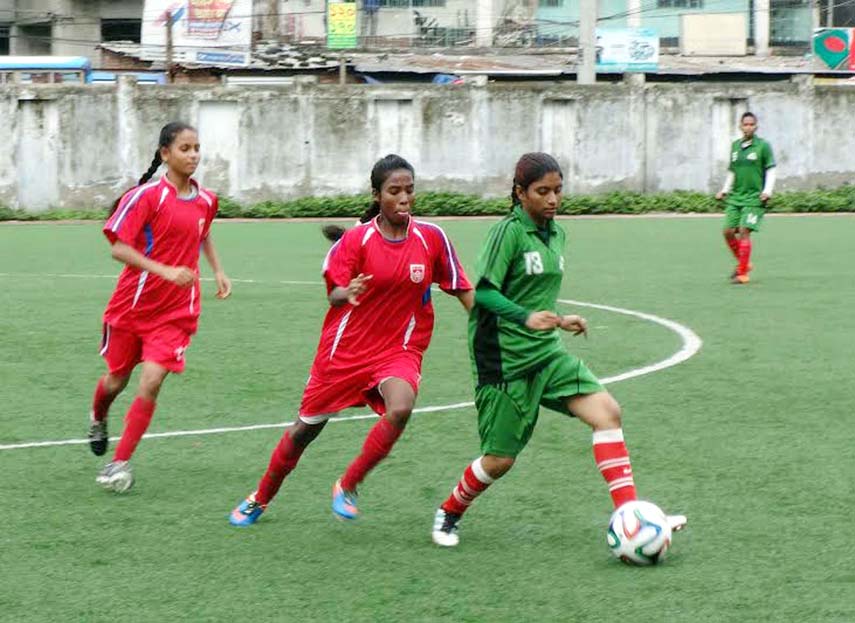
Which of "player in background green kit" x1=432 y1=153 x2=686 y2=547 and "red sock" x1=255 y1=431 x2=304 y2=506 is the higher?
"player in background green kit" x1=432 y1=153 x2=686 y2=547

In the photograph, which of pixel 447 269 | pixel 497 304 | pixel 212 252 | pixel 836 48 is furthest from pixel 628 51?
pixel 497 304

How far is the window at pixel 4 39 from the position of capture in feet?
164

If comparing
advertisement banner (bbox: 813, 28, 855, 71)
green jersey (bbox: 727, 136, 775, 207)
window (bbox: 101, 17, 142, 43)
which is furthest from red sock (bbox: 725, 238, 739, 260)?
window (bbox: 101, 17, 142, 43)

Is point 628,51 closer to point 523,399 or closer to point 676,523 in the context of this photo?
point 523,399

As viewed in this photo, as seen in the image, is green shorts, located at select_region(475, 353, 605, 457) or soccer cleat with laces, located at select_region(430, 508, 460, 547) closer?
green shorts, located at select_region(475, 353, 605, 457)

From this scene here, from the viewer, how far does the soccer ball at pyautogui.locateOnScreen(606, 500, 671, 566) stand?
603 centimetres

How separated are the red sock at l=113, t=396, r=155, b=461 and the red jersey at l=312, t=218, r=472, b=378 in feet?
4.17

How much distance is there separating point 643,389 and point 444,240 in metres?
3.99

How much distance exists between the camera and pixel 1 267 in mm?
20141

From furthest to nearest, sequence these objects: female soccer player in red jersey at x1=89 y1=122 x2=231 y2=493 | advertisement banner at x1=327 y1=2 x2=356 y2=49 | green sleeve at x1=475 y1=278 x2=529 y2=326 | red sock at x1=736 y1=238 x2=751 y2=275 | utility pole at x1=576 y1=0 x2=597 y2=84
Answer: advertisement banner at x1=327 y1=2 x2=356 y2=49 < utility pole at x1=576 y1=0 x2=597 y2=84 < red sock at x1=736 y1=238 x2=751 y2=275 < female soccer player in red jersey at x1=89 y1=122 x2=231 y2=493 < green sleeve at x1=475 y1=278 x2=529 y2=326

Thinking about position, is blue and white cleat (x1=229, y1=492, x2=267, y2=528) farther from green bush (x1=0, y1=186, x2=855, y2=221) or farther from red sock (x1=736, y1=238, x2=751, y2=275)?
green bush (x1=0, y1=186, x2=855, y2=221)

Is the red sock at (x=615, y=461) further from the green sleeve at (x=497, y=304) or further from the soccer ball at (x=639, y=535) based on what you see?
the green sleeve at (x=497, y=304)

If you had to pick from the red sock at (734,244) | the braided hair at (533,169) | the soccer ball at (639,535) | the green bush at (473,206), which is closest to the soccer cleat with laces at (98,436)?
the braided hair at (533,169)

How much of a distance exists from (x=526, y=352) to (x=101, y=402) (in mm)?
2743
